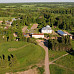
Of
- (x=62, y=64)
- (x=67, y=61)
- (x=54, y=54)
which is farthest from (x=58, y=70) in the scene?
(x=54, y=54)

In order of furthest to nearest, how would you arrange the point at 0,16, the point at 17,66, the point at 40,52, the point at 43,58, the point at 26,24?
the point at 0,16 < the point at 26,24 < the point at 40,52 < the point at 43,58 < the point at 17,66

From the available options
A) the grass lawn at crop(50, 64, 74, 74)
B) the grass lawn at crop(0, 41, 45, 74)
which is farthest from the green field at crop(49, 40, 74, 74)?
the grass lawn at crop(0, 41, 45, 74)

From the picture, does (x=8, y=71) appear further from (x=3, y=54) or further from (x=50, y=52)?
(x=50, y=52)

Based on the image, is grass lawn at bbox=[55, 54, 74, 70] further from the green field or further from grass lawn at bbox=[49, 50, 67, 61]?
grass lawn at bbox=[49, 50, 67, 61]

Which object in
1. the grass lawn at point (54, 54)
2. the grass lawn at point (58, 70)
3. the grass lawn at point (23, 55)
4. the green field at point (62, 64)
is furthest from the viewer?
the grass lawn at point (54, 54)

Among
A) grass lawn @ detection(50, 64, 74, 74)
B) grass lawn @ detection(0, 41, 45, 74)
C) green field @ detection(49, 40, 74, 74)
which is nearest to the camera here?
grass lawn @ detection(50, 64, 74, 74)

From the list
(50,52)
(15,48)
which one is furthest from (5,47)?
(50,52)

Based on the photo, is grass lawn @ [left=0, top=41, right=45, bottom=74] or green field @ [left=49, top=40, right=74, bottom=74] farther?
grass lawn @ [left=0, top=41, right=45, bottom=74]

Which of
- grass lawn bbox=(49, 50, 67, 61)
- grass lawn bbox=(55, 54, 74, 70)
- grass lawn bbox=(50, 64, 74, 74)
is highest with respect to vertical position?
grass lawn bbox=(49, 50, 67, 61)

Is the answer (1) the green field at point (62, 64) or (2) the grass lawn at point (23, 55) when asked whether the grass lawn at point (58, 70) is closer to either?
(1) the green field at point (62, 64)

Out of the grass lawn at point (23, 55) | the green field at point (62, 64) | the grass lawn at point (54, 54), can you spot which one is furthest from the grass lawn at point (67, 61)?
the grass lawn at point (23, 55)

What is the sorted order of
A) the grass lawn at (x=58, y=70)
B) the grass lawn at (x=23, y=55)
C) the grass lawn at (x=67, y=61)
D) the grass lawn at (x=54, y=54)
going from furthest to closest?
the grass lawn at (x=54, y=54) → the grass lawn at (x=67, y=61) → the grass lawn at (x=23, y=55) → the grass lawn at (x=58, y=70)
